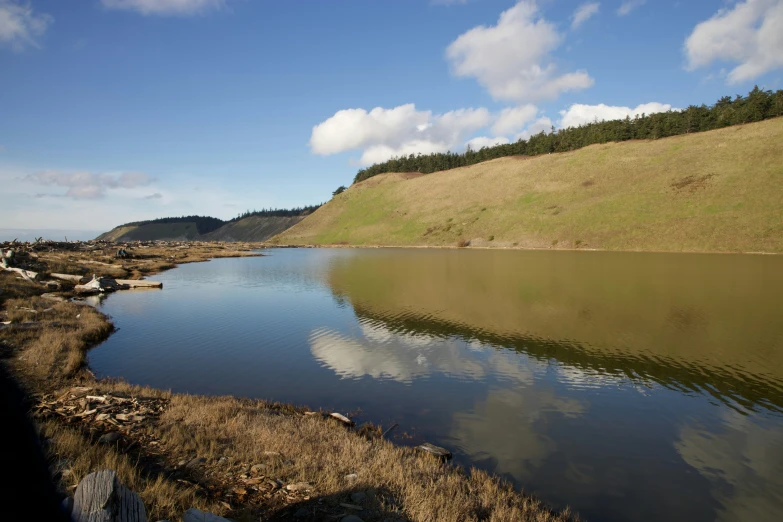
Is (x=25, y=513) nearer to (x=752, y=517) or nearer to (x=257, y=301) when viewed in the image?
(x=752, y=517)

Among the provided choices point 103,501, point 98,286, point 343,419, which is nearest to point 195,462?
point 103,501

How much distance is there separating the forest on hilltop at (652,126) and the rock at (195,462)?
15274 cm

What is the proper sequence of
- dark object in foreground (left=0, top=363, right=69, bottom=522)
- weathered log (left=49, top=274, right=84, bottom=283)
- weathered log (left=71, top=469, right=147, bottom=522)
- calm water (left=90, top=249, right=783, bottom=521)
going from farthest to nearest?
1. weathered log (left=49, top=274, right=84, bottom=283)
2. calm water (left=90, top=249, right=783, bottom=521)
3. weathered log (left=71, top=469, right=147, bottom=522)
4. dark object in foreground (left=0, top=363, right=69, bottom=522)

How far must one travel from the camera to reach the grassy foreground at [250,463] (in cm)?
680

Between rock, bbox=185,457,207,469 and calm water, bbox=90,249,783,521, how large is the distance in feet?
17.2

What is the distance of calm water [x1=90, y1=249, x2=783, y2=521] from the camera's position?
9781 mm

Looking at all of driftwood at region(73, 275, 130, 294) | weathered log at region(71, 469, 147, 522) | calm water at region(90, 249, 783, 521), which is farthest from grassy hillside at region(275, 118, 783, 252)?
weathered log at region(71, 469, 147, 522)

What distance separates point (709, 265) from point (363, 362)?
5709 cm

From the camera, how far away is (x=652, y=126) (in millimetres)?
129250

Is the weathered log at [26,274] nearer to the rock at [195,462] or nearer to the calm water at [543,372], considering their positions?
the calm water at [543,372]

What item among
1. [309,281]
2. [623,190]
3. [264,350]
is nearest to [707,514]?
[264,350]

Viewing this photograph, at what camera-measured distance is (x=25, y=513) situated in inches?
138

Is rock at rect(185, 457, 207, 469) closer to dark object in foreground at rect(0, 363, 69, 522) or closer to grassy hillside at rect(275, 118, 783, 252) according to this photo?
dark object in foreground at rect(0, 363, 69, 522)

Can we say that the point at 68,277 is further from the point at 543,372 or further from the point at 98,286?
the point at 543,372
